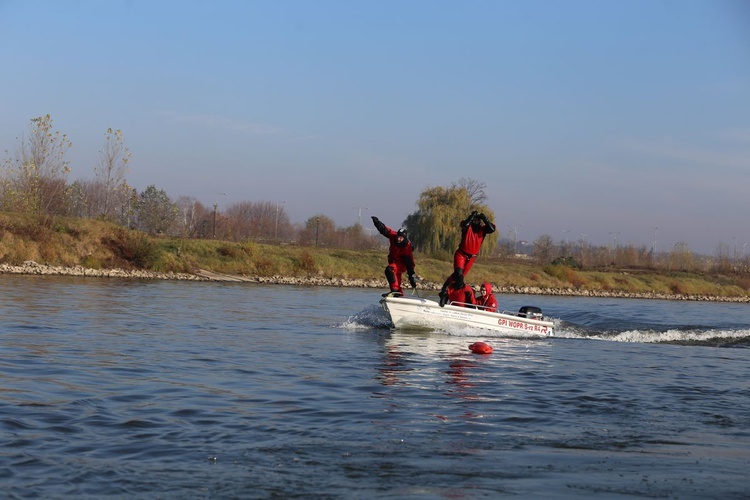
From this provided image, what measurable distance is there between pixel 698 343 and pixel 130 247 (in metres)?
35.7

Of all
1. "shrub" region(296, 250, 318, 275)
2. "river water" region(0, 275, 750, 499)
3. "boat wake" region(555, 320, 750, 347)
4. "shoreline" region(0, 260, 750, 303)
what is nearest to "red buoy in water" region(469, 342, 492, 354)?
"river water" region(0, 275, 750, 499)

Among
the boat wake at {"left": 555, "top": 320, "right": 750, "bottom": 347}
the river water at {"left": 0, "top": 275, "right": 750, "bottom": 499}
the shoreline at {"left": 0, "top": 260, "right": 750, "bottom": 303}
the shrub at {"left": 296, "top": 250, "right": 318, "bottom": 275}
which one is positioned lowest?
Answer: the river water at {"left": 0, "top": 275, "right": 750, "bottom": 499}

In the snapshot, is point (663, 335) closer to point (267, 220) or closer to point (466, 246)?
point (466, 246)

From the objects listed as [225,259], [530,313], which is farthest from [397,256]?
[225,259]

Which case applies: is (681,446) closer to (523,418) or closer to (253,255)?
(523,418)

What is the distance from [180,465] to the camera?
6.73m

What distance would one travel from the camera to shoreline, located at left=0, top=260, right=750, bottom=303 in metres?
42.9

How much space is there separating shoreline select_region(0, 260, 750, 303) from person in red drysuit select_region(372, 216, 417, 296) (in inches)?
547

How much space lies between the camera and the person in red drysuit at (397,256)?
761 inches

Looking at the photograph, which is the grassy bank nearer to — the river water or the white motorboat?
the river water

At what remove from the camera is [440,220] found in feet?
258

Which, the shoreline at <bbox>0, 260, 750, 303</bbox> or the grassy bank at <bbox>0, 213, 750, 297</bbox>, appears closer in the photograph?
the shoreline at <bbox>0, 260, 750, 303</bbox>

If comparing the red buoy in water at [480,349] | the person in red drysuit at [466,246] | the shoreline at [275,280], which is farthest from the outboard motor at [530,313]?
the shoreline at [275,280]

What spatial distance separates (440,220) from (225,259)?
2958cm
